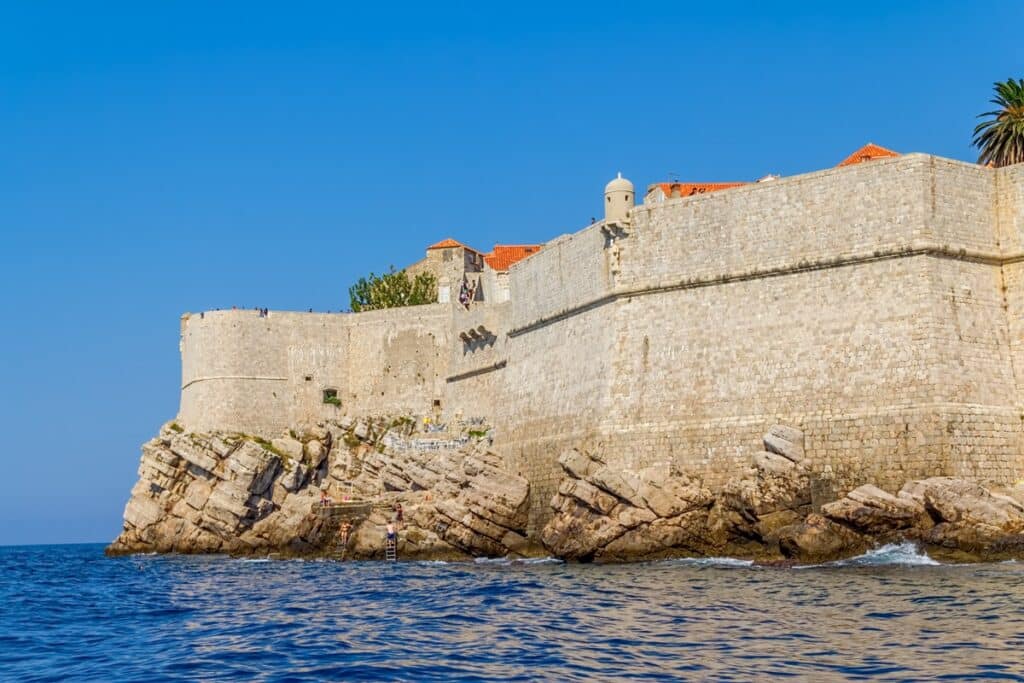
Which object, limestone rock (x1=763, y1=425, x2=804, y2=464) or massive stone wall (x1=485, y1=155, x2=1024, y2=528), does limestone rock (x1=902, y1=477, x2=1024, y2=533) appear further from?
limestone rock (x1=763, y1=425, x2=804, y2=464)

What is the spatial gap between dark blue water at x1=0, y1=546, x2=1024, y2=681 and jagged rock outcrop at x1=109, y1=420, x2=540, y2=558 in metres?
5.63

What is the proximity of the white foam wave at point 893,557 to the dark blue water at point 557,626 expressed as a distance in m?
0.07

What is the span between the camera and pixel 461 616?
64.7 feet

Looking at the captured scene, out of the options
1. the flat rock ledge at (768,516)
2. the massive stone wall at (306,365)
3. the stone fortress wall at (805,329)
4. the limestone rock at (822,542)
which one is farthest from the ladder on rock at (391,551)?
the limestone rock at (822,542)

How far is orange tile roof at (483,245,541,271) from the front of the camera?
48531 mm

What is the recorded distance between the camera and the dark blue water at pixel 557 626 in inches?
568

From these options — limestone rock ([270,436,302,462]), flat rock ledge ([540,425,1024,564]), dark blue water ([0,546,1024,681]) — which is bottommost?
dark blue water ([0,546,1024,681])

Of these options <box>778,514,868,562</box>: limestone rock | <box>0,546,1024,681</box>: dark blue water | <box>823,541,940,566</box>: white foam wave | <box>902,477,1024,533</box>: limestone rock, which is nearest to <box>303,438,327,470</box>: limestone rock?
<box>0,546,1024,681</box>: dark blue water

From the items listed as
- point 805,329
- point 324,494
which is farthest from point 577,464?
point 324,494

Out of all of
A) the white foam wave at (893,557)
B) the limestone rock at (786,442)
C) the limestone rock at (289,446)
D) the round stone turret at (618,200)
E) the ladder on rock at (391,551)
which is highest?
the round stone turret at (618,200)

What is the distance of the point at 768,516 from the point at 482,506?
28.4 ft

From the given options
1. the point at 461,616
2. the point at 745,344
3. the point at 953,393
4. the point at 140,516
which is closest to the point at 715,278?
the point at 745,344

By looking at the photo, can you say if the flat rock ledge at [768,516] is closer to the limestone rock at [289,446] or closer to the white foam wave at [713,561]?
the white foam wave at [713,561]

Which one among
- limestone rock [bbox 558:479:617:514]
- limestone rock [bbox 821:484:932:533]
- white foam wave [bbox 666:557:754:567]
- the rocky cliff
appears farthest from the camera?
limestone rock [bbox 558:479:617:514]
